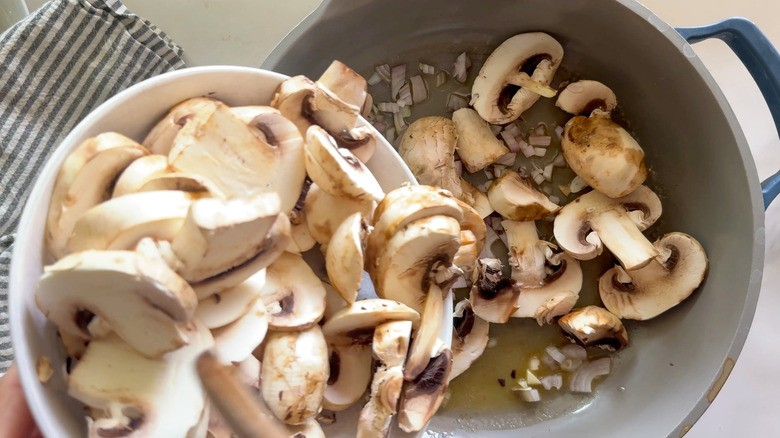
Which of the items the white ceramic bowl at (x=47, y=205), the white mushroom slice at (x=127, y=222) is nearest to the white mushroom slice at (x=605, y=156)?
the white ceramic bowl at (x=47, y=205)

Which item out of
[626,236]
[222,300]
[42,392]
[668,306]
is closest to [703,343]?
[668,306]

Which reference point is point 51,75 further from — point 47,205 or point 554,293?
point 554,293

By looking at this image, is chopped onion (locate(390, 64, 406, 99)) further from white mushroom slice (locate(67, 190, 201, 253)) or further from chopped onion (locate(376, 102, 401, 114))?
white mushroom slice (locate(67, 190, 201, 253))

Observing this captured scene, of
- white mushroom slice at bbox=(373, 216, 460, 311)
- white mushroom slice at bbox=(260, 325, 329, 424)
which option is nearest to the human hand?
white mushroom slice at bbox=(260, 325, 329, 424)

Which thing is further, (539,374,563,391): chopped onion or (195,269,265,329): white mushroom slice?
(539,374,563,391): chopped onion

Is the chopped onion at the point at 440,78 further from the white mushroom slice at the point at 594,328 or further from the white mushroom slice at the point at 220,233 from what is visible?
the white mushroom slice at the point at 220,233

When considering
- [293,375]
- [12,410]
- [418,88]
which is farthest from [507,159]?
[12,410]
